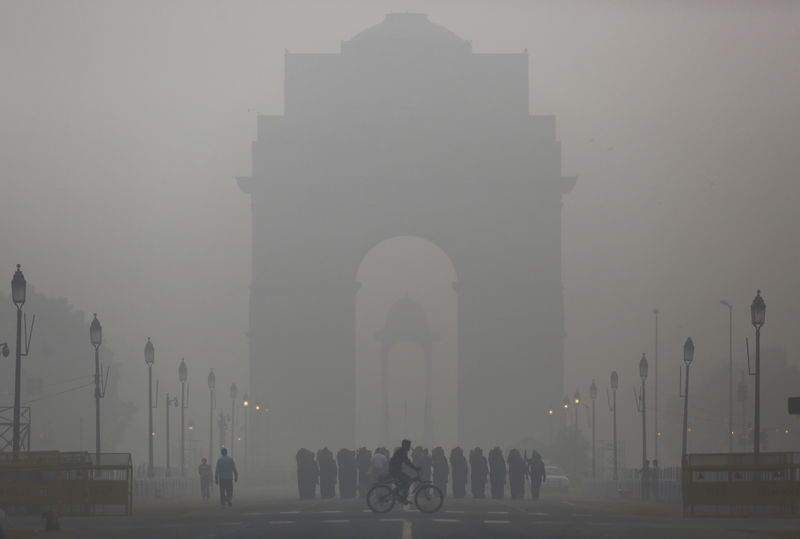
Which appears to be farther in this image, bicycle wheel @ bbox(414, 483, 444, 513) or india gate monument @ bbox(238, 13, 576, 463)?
india gate monument @ bbox(238, 13, 576, 463)

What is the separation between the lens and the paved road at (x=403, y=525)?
80.4ft

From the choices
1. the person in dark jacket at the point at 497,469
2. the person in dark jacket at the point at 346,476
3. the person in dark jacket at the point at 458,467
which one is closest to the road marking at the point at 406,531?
the person in dark jacket at the point at 458,467

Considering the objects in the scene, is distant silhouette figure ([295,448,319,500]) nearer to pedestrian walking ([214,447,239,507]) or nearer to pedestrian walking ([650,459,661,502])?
pedestrian walking ([214,447,239,507])

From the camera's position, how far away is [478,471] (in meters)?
48.0

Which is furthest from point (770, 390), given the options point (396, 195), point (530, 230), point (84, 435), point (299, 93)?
point (84, 435)

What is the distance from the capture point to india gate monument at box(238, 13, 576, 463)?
322 ft

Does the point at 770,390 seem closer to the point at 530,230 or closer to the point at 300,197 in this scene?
the point at 530,230

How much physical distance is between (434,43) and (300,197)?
38.3 feet

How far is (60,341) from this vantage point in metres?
97.0

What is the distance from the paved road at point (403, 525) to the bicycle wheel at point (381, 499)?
1.26ft

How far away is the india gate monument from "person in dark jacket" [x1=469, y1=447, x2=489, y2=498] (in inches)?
1864

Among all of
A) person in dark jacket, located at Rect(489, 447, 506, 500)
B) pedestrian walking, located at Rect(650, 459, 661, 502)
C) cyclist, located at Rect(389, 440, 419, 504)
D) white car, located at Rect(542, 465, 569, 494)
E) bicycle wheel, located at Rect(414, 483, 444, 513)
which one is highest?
cyclist, located at Rect(389, 440, 419, 504)

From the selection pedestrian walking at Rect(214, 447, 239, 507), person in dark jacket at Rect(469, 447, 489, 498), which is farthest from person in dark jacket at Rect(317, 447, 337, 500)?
pedestrian walking at Rect(214, 447, 239, 507)

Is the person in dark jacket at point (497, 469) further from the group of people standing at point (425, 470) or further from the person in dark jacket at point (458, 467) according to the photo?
the person in dark jacket at point (458, 467)
